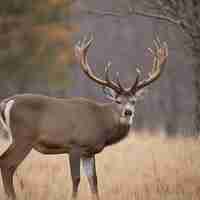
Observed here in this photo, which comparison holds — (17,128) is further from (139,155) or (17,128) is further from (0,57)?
(0,57)

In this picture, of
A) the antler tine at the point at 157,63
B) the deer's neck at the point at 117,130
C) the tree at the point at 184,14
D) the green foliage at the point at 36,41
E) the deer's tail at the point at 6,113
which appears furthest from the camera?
the green foliage at the point at 36,41

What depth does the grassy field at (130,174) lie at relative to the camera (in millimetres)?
8523

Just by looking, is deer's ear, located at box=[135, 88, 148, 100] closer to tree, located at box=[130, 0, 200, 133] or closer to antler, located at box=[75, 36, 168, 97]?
antler, located at box=[75, 36, 168, 97]

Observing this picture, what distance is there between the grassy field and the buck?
0.35 m

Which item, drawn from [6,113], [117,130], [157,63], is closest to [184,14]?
[157,63]

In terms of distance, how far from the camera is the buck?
855 centimetres

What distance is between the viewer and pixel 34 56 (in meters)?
23.1

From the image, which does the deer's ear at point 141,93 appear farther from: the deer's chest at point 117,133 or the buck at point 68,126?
the deer's chest at point 117,133

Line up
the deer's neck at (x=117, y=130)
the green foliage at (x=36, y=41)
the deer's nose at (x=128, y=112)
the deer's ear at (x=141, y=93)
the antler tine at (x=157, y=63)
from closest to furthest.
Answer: the deer's nose at (x=128, y=112)
the deer's neck at (x=117, y=130)
the deer's ear at (x=141, y=93)
the antler tine at (x=157, y=63)
the green foliage at (x=36, y=41)

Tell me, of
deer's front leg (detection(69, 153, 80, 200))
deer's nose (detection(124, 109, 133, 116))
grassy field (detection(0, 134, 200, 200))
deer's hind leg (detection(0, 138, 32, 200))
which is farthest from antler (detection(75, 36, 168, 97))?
deer's hind leg (detection(0, 138, 32, 200))

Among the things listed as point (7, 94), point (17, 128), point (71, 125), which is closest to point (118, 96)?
point (71, 125)

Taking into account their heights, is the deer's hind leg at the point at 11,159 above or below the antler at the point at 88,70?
below

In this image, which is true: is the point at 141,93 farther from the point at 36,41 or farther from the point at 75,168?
the point at 36,41

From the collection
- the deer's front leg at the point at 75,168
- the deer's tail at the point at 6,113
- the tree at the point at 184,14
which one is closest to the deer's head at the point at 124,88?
the tree at the point at 184,14
